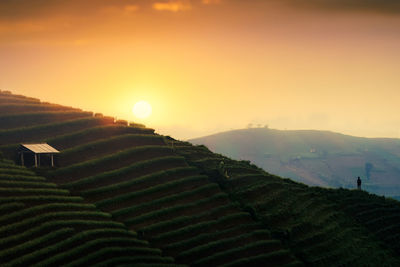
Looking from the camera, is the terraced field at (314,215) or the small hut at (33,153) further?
the small hut at (33,153)

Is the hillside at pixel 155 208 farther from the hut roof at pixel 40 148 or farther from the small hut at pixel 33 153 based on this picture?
the hut roof at pixel 40 148

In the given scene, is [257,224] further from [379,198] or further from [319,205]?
[379,198]

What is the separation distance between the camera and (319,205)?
255 feet

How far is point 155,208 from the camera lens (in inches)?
2490

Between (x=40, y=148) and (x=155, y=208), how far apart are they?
19067 mm

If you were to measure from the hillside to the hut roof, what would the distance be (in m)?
1.25

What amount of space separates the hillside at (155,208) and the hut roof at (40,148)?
4.10ft

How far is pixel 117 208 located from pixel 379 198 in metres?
47.0

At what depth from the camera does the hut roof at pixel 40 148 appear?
6975 cm

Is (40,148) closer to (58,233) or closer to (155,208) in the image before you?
(155,208)

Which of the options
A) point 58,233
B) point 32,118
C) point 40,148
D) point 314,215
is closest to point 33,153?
point 40,148

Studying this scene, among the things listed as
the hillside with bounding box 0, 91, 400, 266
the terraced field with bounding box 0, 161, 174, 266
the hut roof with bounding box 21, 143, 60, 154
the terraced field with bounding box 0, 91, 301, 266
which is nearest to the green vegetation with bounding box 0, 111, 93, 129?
the hillside with bounding box 0, 91, 400, 266

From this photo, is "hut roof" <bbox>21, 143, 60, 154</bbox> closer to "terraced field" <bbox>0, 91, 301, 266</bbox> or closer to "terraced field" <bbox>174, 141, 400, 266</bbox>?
Answer: "terraced field" <bbox>0, 91, 301, 266</bbox>

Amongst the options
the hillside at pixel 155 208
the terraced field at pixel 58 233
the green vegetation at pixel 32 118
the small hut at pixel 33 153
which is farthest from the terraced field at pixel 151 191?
the terraced field at pixel 58 233
